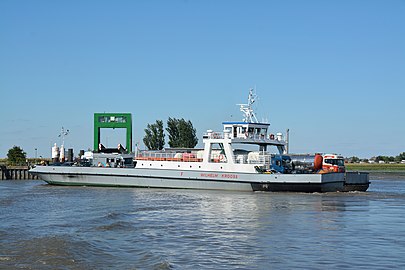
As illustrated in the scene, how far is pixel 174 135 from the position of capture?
82.1 m

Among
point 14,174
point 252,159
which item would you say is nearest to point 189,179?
point 252,159

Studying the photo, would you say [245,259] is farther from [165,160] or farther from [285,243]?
[165,160]

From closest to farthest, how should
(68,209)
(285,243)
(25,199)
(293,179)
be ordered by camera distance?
1. (285,243)
2. (68,209)
3. (25,199)
4. (293,179)

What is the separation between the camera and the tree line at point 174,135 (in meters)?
79.8

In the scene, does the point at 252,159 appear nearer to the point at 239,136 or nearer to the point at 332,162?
the point at 239,136

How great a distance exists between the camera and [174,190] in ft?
128

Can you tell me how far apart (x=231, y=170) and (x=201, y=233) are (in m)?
19.8

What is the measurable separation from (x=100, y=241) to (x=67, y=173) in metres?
27.2

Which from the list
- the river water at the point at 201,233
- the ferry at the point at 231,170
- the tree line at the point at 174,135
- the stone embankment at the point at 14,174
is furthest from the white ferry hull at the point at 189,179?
the tree line at the point at 174,135

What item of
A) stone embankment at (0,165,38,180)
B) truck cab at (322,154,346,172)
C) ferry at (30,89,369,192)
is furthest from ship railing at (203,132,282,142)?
stone embankment at (0,165,38,180)

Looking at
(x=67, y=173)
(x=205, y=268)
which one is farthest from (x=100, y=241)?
(x=67, y=173)

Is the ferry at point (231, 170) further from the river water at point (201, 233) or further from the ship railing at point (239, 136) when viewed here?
the river water at point (201, 233)

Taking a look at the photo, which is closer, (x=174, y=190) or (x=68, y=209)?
(x=68, y=209)

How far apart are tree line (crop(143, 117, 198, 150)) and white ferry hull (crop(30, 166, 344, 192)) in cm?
3596
